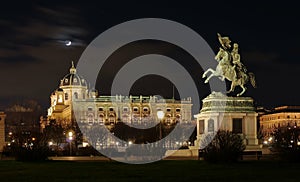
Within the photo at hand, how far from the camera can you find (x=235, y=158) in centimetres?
3869

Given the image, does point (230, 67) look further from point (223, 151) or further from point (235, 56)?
point (223, 151)

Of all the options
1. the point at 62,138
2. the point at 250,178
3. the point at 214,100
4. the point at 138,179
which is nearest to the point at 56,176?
the point at 138,179

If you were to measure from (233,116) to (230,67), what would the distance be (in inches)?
171

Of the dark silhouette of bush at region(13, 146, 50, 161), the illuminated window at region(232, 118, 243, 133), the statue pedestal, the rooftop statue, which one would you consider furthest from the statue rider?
the dark silhouette of bush at region(13, 146, 50, 161)

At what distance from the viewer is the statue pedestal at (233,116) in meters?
57.1

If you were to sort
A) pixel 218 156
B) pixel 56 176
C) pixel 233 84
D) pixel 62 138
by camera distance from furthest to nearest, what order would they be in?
pixel 62 138 → pixel 233 84 → pixel 218 156 → pixel 56 176

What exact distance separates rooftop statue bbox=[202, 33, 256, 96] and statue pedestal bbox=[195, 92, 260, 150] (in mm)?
1063

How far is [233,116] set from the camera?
187 ft

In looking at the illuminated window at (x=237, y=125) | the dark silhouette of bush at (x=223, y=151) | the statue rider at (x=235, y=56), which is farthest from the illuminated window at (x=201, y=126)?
the dark silhouette of bush at (x=223, y=151)

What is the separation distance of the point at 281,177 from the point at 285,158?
1382 centimetres

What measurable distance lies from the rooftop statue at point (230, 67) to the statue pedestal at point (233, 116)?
1063mm

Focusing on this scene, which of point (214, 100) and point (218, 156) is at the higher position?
point (214, 100)

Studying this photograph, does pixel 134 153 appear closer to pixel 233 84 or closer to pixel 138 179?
pixel 233 84

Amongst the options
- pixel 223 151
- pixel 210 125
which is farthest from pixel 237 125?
pixel 223 151
